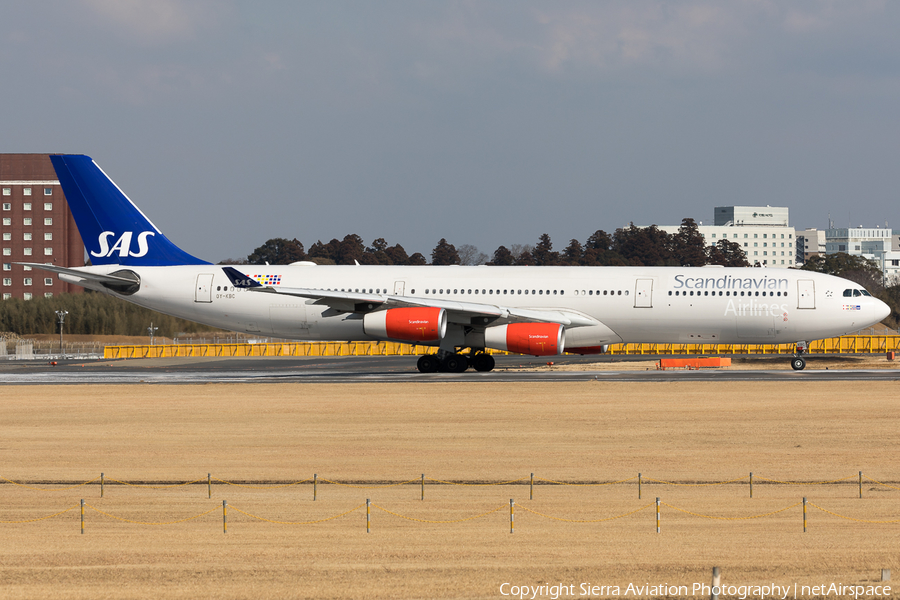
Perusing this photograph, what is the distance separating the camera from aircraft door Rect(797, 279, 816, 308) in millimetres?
39000

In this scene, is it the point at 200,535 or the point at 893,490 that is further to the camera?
the point at 893,490

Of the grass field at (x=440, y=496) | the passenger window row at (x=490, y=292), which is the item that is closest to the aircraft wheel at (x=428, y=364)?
the passenger window row at (x=490, y=292)

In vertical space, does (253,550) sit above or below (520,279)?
below

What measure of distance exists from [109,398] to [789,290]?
26.9m

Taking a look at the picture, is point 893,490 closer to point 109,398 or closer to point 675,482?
point 675,482

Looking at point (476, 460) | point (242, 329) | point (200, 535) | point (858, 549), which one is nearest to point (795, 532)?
point (858, 549)

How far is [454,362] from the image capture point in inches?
1581

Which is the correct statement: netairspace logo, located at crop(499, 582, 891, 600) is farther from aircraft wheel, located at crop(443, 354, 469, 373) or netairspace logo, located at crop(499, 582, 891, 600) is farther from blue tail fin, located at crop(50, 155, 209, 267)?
blue tail fin, located at crop(50, 155, 209, 267)

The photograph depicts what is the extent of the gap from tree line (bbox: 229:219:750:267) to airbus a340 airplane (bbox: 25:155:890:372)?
95131 mm

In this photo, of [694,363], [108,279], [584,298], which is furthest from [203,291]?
[694,363]

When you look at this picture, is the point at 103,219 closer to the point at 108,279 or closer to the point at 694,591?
the point at 108,279

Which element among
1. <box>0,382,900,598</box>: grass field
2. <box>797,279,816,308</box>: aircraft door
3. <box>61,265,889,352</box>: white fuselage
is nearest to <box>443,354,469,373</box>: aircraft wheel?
<box>61,265,889,352</box>: white fuselage

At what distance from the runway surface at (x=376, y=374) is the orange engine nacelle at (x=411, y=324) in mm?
1702

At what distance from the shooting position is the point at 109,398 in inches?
1240
